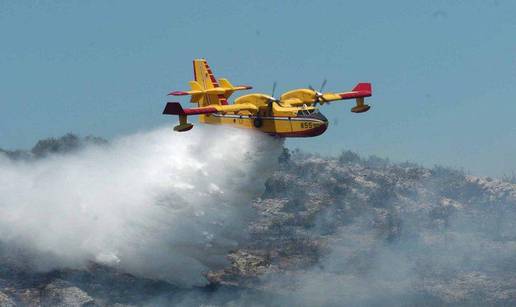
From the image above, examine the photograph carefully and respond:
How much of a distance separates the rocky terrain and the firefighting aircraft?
509 inches

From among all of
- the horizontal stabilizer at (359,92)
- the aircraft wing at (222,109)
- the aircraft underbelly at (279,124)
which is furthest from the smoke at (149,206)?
the horizontal stabilizer at (359,92)

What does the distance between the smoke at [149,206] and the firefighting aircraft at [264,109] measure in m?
1.12

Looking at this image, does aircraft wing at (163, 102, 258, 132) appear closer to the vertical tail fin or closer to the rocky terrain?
the vertical tail fin

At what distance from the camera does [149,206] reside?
7681 cm

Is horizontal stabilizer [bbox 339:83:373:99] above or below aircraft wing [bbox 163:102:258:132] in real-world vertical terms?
above

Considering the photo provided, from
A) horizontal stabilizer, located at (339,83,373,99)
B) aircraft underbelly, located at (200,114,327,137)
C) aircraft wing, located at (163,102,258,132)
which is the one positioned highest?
horizontal stabilizer, located at (339,83,373,99)

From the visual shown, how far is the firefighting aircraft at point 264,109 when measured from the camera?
232ft

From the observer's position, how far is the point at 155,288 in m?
78.3

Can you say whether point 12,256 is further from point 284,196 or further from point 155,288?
point 284,196

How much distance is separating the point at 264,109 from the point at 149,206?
11.3 metres

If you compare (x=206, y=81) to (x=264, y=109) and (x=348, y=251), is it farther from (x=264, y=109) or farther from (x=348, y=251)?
(x=348, y=251)

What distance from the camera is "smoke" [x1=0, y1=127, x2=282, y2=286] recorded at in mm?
75312

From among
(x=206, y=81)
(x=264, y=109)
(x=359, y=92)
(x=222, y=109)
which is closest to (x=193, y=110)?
(x=222, y=109)

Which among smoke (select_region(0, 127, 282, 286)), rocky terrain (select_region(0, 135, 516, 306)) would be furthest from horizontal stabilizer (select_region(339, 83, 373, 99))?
rocky terrain (select_region(0, 135, 516, 306))
